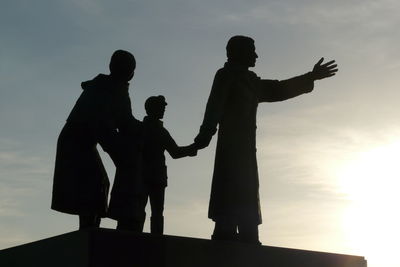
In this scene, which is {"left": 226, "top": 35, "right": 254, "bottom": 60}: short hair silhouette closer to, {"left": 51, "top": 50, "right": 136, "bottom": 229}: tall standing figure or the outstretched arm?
the outstretched arm

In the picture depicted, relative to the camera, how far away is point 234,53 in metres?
11.0

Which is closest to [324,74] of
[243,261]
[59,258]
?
[243,261]

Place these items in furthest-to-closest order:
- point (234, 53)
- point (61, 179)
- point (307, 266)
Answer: point (234, 53) < point (307, 266) < point (61, 179)

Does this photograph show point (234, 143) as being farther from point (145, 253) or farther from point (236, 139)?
point (145, 253)

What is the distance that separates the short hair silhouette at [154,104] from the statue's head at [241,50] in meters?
1.22

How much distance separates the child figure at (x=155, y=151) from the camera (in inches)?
441

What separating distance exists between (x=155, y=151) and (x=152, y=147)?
0.09 meters

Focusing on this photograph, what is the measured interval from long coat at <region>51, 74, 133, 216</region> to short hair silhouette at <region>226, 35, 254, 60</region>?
1.82 m

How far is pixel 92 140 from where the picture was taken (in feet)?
31.8

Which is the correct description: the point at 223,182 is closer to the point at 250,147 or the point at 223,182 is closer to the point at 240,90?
the point at 250,147

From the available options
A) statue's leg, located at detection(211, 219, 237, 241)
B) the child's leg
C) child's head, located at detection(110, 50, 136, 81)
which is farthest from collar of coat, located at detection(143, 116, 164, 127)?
statue's leg, located at detection(211, 219, 237, 241)

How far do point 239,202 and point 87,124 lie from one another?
2.34 meters

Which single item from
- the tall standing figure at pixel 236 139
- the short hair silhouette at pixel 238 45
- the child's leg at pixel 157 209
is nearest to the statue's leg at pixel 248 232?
the tall standing figure at pixel 236 139

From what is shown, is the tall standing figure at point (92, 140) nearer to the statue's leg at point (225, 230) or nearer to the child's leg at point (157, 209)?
the statue's leg at point (225, 230)
